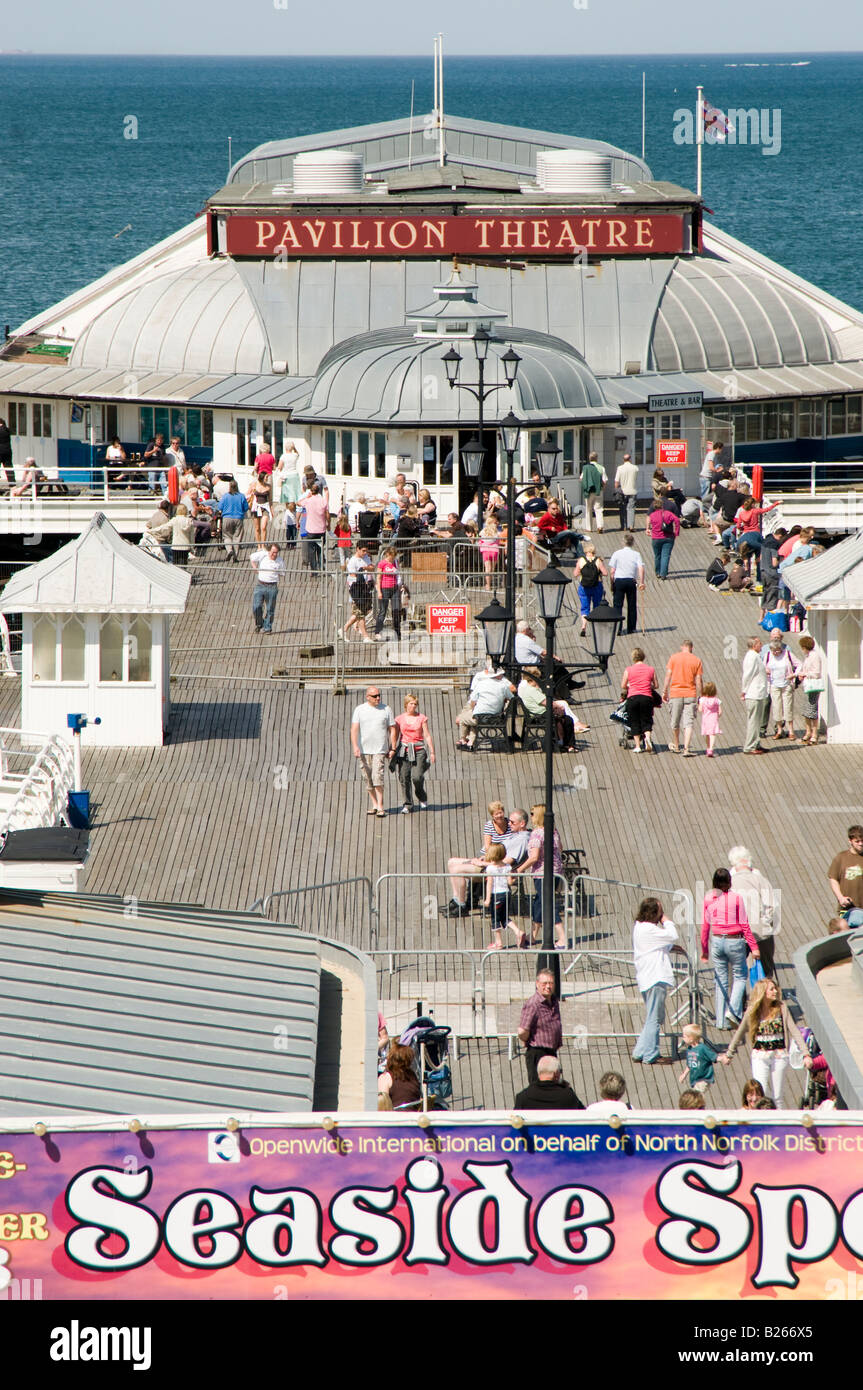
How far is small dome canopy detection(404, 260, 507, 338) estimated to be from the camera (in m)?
37.2

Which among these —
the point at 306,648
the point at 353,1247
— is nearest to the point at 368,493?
the point at 306,648

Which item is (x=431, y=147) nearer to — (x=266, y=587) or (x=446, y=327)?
(x=446, y=327)

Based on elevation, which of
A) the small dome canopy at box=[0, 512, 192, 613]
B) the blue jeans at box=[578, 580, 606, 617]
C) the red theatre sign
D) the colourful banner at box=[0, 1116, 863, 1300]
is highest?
the red theatre sign

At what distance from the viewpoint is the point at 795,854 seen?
20672mm

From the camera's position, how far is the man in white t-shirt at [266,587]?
91.8 feet

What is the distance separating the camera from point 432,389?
35.6m

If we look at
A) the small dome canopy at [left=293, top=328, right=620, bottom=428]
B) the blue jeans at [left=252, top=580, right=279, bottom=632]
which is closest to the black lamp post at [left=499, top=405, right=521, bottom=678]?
the blue jeans at [left=252, top=580, right=279, bottom=632]

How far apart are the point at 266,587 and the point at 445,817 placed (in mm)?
7320

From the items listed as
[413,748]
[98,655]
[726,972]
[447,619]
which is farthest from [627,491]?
[726,972]

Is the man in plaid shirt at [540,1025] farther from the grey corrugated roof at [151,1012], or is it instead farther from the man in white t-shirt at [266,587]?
the man in white t-shirt at [266,587]

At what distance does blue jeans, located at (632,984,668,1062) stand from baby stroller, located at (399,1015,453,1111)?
158cm

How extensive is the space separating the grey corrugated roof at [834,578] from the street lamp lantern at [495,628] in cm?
465

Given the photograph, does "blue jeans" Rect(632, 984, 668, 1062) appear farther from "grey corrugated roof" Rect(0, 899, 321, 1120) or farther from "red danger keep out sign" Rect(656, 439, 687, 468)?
"red danger keep out sign" Rect(656, 439, 687, 468)

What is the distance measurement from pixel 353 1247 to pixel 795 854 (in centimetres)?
1116
